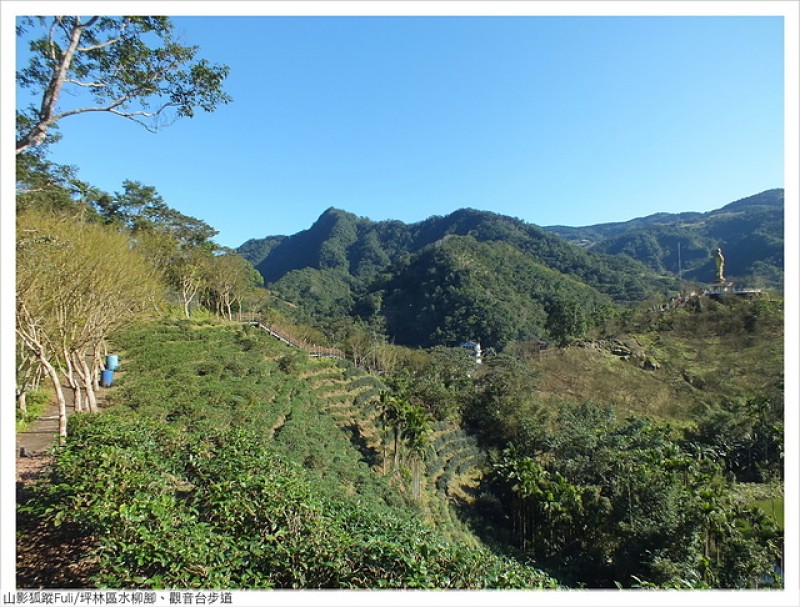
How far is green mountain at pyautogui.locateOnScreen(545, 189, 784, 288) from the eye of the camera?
196 feet

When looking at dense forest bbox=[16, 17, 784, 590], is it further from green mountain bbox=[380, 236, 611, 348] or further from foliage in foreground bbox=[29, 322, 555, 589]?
green mountain bbox=[380, 236, 611, 348]

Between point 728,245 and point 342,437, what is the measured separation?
91.3m

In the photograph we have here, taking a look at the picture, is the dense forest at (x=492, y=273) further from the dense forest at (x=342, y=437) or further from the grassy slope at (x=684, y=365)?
the dense forest at (x=342, y=437)

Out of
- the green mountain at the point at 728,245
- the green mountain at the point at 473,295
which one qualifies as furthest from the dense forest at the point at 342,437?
the green mountain at the point at 728,245

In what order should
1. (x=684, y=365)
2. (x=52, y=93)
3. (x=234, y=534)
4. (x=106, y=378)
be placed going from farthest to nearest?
(x=684, y=365), (x=106, y=378), (x=52, y=93), (x=234, y=534)

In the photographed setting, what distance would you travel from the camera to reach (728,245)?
79.9 m

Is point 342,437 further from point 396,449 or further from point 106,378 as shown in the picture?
point 106,378

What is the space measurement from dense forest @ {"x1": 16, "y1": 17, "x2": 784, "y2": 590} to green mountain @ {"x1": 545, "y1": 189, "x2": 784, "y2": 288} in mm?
23018

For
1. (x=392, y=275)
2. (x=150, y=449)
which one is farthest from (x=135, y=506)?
(x=392, y=275)

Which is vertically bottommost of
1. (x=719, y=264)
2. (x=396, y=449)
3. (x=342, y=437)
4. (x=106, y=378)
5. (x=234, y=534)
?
(x=396, y=449)

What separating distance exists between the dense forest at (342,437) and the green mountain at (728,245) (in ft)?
75.5

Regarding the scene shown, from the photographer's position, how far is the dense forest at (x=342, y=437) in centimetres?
374

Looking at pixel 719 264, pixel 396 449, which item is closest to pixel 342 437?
pixel 396 449

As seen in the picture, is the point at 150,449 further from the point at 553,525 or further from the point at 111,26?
the point at 553,525
